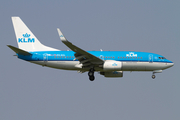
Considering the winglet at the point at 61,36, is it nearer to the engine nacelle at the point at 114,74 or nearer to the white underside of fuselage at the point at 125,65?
the white underside of fuselage at the point at 125,65

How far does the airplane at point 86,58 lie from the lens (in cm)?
4753

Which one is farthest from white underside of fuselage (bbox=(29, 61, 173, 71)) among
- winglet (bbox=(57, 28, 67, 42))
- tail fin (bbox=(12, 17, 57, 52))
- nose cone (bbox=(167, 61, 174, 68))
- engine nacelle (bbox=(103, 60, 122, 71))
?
winglet (bbox=(57, 28, 67, 42))

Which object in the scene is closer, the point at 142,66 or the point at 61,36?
the point at 61,36

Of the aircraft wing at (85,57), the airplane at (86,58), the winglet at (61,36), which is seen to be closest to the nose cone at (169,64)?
the airplane at (86,58)

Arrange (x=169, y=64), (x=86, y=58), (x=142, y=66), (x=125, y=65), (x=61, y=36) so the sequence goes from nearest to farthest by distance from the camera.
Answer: (x=61, y=36) → (x=86, y=58) → (x=125, y=65) → (x=142, y=66) → (x=169, y=64)

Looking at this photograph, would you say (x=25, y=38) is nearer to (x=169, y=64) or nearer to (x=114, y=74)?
(x=114, y=74)

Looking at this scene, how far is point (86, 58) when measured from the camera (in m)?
47.2

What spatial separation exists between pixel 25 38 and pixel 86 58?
9.83m

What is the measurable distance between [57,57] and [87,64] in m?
4.21

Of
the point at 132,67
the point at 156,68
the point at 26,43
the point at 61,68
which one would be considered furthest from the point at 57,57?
the point at 156,68

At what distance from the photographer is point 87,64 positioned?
47.9m

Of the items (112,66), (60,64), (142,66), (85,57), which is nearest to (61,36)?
(85,57)

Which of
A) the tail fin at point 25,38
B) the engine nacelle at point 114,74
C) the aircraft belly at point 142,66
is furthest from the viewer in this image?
the engine nacelle at point 114,74

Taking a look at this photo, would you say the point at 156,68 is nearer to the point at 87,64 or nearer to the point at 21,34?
the point at 87,64
